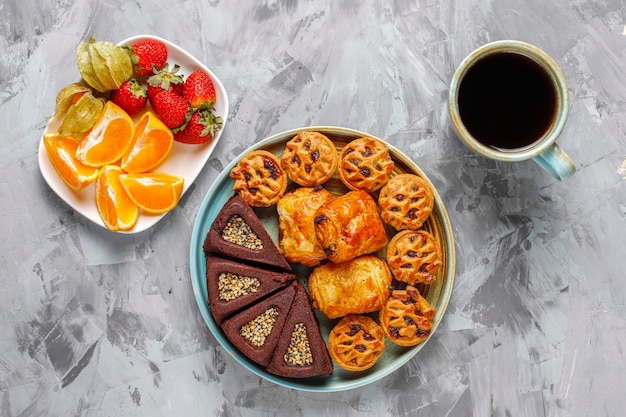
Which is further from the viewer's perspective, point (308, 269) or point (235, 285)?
point (308, 269)

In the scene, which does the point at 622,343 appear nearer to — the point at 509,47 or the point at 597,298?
the point at 597,298

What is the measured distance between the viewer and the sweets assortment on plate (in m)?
2.84

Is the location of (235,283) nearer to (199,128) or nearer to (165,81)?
(199,128)

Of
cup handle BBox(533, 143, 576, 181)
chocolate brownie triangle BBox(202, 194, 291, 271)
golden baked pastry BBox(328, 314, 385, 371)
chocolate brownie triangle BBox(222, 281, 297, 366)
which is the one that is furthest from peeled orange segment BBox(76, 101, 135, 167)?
cup handle BBox(533, 143, 576, 181)

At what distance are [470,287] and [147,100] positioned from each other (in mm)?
2020

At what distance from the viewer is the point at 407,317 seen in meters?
2.87

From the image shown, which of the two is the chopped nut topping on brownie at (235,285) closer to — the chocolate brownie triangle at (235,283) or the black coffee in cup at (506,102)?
the chocolate brownie triangle at (235,283)

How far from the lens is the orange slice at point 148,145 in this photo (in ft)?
9.71

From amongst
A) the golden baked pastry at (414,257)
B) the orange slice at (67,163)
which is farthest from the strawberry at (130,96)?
the golden baked pastry at (414,257)

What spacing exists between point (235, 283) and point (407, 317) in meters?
0.89

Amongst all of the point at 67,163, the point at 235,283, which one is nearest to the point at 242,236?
the point at 235,283

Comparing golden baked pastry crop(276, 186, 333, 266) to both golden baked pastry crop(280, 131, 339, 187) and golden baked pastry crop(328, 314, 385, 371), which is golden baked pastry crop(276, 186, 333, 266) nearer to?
golden baked pastry crop(280, 131, 339, 187)

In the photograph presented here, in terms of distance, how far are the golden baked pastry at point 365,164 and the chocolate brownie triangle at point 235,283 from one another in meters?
0.60

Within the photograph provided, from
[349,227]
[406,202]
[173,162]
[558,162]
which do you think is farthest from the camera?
[173,162]
